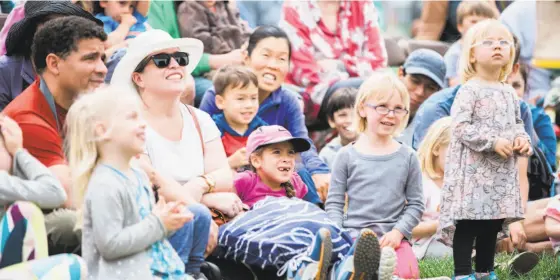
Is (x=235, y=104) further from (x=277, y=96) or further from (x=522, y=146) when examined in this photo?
(x=522, y=146)

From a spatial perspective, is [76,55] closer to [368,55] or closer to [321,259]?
[321,259]

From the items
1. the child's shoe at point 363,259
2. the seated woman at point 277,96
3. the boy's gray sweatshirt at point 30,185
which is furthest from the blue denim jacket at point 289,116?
the boy's gray sweatshirt at point 30,185

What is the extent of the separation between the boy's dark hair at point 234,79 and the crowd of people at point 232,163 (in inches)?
0.4

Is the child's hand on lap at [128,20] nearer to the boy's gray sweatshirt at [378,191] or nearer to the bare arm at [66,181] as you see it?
the boy's gray sweatshirt at [378,191]

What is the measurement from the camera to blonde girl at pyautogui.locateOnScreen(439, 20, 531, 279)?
5.84 metres

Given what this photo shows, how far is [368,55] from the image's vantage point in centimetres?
887

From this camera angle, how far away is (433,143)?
23.2 feet

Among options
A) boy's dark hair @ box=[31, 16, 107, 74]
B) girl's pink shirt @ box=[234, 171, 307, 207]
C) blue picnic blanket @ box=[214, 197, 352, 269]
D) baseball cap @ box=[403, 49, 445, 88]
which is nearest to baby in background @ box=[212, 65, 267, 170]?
girl's pink shirt @ box=[234, 171, 307, 207]

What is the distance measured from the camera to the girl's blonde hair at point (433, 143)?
23.0 feet

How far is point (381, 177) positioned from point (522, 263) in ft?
3.74

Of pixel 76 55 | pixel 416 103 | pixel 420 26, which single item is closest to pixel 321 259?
pixel 76 55

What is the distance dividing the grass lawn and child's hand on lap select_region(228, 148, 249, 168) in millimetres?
1214

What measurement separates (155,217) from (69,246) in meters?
0.55

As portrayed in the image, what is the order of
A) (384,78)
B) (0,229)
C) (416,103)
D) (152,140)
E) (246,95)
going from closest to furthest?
1. (0,229)
2. (152,140)
3. (384,78)
4. (246,95)
5. (416,103)
